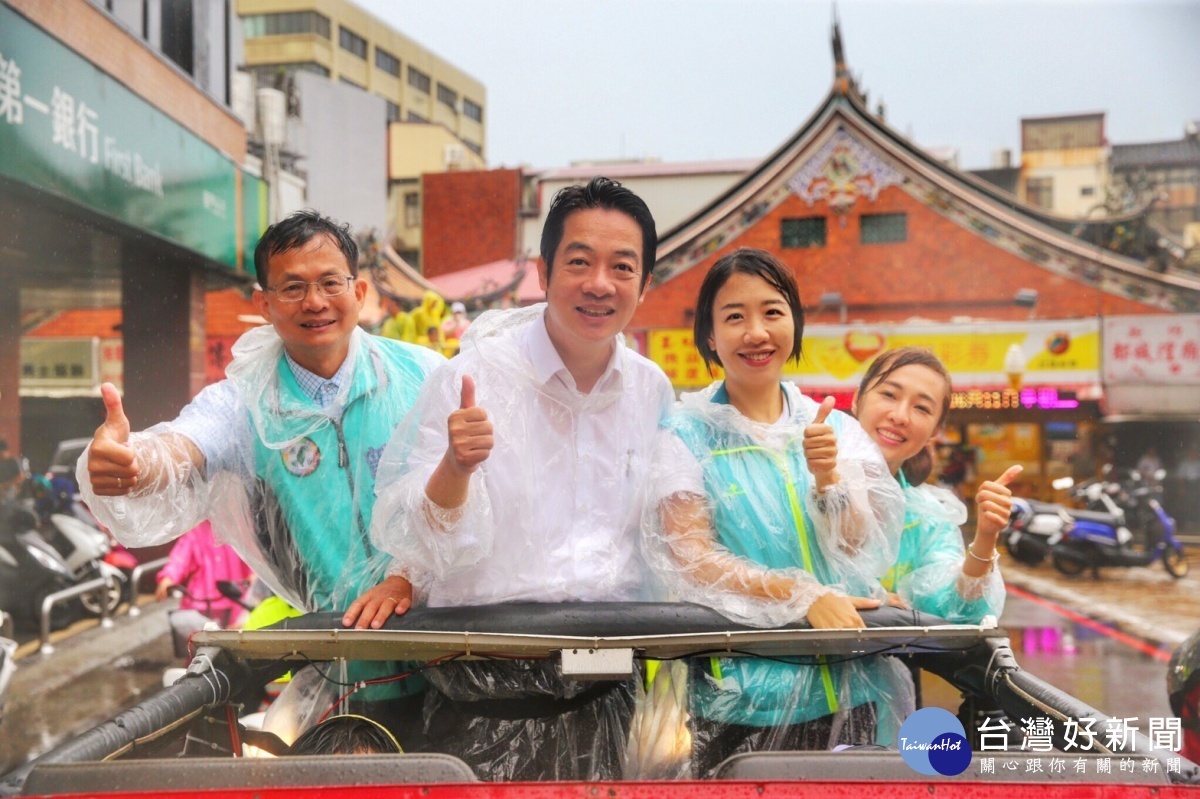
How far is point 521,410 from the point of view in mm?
1680

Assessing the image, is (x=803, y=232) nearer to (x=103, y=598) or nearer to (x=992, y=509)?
(x=992, y=509)

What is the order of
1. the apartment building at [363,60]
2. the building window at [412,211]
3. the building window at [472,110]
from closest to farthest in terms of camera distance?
1. the apartment building at [363,60]
2. the building window at [472,110]
3. the building window at [412,211]

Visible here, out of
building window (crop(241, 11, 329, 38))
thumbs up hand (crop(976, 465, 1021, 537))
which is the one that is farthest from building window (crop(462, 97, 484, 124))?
thumbs up hand (crop(976, 465, 1021, 537))

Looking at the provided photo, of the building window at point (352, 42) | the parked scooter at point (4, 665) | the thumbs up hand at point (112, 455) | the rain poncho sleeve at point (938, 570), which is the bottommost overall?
the parked scooter at point (4, 665)

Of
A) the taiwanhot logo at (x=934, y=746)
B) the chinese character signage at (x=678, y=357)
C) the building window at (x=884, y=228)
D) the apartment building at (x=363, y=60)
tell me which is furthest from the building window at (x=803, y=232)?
the taiwanhot logo at (x=934, y=746)

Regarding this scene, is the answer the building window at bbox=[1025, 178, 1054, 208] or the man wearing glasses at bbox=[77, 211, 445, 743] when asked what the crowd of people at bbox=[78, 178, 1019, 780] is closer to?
the man wearing glasses at bbox=[77, 211, 445, 743]

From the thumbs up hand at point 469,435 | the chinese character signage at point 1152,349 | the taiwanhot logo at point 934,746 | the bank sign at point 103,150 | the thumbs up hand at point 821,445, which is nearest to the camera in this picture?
the taiwanhot logo at point 934,746

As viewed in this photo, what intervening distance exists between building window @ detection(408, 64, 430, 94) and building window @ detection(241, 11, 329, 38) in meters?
0.31

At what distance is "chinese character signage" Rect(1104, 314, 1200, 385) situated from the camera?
2.90 m

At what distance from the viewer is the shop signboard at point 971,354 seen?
2.55 meters

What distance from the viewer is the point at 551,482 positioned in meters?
1.69

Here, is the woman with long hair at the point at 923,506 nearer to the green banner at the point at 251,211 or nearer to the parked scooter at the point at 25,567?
the green banner at the point at 251,211

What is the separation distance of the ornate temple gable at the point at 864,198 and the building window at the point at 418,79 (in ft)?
2.42

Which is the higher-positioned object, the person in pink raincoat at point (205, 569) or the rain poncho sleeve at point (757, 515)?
the rain poncho sleeve at point (757, 515)
